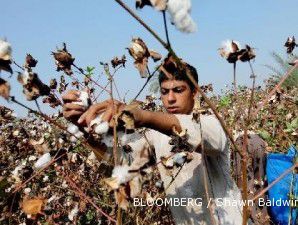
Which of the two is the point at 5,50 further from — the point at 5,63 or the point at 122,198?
the point at 122,198

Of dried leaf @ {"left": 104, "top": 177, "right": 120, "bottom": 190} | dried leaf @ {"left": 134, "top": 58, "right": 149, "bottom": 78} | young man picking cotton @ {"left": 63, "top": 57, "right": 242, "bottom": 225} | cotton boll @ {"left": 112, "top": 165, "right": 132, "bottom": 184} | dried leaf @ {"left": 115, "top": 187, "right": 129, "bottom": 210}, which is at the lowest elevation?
young man picking cotton @ {"left": 63, "top": 57, "right": 242, "bottom": 225}

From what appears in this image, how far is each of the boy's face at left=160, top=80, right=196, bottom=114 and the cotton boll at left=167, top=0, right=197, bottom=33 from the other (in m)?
1.28

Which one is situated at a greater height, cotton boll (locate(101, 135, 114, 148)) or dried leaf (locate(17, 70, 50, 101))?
dried leaf (locate(17, 70, 50, 101))

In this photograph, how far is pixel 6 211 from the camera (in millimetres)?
1173

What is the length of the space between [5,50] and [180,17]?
12.3 inches

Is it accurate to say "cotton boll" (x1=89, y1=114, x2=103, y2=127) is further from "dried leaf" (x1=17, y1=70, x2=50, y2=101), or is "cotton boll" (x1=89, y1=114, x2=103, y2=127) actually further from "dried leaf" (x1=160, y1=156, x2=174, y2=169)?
"dried leaf" (x1=160, y1=156, x2=174, y2=169)

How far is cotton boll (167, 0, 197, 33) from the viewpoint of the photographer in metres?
0.74

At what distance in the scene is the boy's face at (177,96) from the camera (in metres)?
2.04

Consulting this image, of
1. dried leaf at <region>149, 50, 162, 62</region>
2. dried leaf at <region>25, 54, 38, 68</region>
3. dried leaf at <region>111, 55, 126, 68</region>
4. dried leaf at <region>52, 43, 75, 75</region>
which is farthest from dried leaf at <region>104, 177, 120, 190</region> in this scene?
dried leaf at <region>111, 55, 126, 68</region>

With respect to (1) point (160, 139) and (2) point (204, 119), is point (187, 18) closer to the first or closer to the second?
(2) point (204, 119)

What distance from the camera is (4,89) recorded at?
0.80m

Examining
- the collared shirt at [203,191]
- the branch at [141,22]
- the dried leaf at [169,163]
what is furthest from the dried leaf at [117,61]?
the branch at [141,22]

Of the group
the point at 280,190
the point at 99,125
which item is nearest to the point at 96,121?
the point at 99,125

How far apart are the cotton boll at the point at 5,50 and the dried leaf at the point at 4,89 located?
0.04 m
